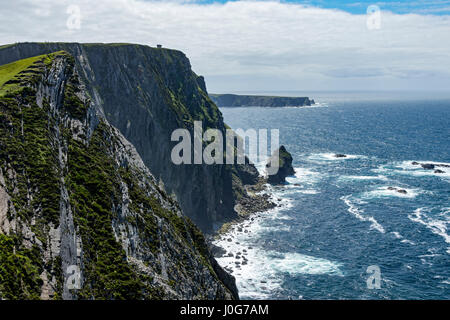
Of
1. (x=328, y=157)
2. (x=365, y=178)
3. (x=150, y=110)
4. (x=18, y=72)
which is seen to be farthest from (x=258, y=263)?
(x=328, y=157)

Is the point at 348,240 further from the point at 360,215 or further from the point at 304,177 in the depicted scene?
the point at 304,177

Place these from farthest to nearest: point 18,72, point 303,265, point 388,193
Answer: point 388,193, point 303,265, point 18,72

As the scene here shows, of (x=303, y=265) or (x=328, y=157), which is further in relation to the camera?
(x=328, y=157)

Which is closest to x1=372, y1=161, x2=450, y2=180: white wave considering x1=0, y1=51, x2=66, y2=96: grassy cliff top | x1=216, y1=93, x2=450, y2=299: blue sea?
x1=216, y1=93, x2=450, y2=299: blue sea
